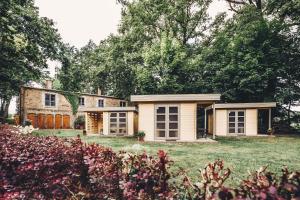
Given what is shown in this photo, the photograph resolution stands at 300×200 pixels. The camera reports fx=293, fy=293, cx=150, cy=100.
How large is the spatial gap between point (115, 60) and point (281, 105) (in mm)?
20243

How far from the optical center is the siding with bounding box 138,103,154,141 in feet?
63.2

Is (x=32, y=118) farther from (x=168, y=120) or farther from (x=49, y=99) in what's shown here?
(x=168, y=120)

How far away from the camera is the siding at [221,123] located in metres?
25.7

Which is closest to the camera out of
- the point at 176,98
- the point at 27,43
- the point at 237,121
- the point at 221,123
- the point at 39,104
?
the point at 27,43

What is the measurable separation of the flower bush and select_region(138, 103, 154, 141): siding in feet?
43.1

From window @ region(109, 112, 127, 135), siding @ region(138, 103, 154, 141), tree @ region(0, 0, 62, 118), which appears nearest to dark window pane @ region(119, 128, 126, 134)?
window @ region(109, 112, 127, 135)

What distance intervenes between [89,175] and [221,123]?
876 inches

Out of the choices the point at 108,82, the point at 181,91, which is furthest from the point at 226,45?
the point at 108,82

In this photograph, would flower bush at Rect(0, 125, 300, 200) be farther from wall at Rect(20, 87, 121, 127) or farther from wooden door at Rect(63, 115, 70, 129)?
wooden door at Rect(63, 115, 70, 129)

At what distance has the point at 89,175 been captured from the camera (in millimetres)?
4871

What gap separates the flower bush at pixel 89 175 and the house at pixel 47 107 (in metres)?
24.7

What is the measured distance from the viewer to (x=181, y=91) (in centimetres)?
3422

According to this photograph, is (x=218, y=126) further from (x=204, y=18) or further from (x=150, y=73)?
(x=204, y=18)

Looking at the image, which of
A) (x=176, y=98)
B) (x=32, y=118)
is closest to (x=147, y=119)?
(x=176, y=98)
